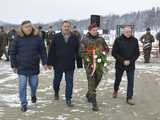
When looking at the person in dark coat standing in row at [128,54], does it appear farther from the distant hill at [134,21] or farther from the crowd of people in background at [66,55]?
the distant hill at [134,21]

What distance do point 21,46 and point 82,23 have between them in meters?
109

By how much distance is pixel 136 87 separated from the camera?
47.2 ft

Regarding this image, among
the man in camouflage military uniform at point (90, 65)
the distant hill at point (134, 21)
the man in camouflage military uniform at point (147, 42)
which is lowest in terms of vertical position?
the distant hill at point (134, 21)

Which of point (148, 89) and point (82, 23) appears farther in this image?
point (82, 23)

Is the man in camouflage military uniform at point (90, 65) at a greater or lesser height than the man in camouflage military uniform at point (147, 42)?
greater

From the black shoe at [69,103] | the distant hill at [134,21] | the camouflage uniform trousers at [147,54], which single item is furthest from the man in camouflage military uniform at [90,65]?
the distant hill at [134,21]

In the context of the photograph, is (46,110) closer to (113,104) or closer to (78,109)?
(78,109)

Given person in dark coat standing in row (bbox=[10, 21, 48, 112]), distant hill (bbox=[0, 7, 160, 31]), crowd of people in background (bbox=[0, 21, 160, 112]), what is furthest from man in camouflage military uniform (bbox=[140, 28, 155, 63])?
distant hill (bbox=[0, 7, 160, 31])

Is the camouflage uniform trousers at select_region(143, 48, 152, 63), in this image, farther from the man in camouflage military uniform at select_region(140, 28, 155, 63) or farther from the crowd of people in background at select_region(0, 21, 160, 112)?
the crowd of people in background at select_region(0, 21, 160, 112)

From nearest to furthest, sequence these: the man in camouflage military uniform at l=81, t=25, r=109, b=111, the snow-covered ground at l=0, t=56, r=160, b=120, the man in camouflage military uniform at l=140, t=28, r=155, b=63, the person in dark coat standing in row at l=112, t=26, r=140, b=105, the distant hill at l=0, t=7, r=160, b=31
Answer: the snow-covered ground at l=0, t=56, r=160, b=120
the man in camouflage military uniform at l=81, t=25, r=109, b=111
the person in dark coat standing in row at l=112, t=26, r=140, b=105
the man in camouflage military uniform at l=140, t=28, r=155, b=63
the distant hill at l=0, t=7, r=160, b=31

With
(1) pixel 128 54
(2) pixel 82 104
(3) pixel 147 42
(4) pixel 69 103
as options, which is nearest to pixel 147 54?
(3) pixel 147 42

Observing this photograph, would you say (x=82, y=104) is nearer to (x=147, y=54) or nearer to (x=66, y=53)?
(x=66, y=53)

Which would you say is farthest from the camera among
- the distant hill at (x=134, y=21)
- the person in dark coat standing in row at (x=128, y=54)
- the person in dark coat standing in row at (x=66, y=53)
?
the distant hill at (x=134, y=21)

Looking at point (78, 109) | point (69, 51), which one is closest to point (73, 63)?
point (69, 51)
